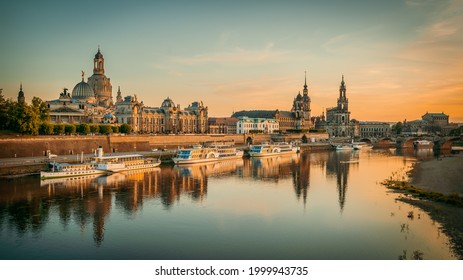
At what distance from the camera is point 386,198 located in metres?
16.5

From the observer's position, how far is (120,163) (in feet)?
80.0

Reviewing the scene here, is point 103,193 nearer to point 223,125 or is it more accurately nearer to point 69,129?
point 69,129

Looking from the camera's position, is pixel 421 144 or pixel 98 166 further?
pixel 421 144

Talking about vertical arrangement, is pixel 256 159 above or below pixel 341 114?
below

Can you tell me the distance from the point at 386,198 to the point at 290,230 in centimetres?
643

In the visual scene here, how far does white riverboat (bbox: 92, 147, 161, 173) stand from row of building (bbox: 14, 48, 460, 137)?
463 inches

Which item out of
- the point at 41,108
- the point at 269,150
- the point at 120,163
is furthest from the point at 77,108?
the point at 120,163

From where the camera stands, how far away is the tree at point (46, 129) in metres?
29.7

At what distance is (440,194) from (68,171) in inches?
675

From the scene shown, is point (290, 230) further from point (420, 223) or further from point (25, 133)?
point (25, 133)

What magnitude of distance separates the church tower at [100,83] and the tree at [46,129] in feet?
81.2

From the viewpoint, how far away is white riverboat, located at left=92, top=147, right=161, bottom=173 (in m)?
23.4

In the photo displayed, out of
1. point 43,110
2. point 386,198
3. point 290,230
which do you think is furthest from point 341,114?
point 290,230

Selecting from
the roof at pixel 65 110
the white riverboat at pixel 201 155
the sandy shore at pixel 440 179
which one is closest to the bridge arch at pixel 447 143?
the sandy shore at pixel 440 179
